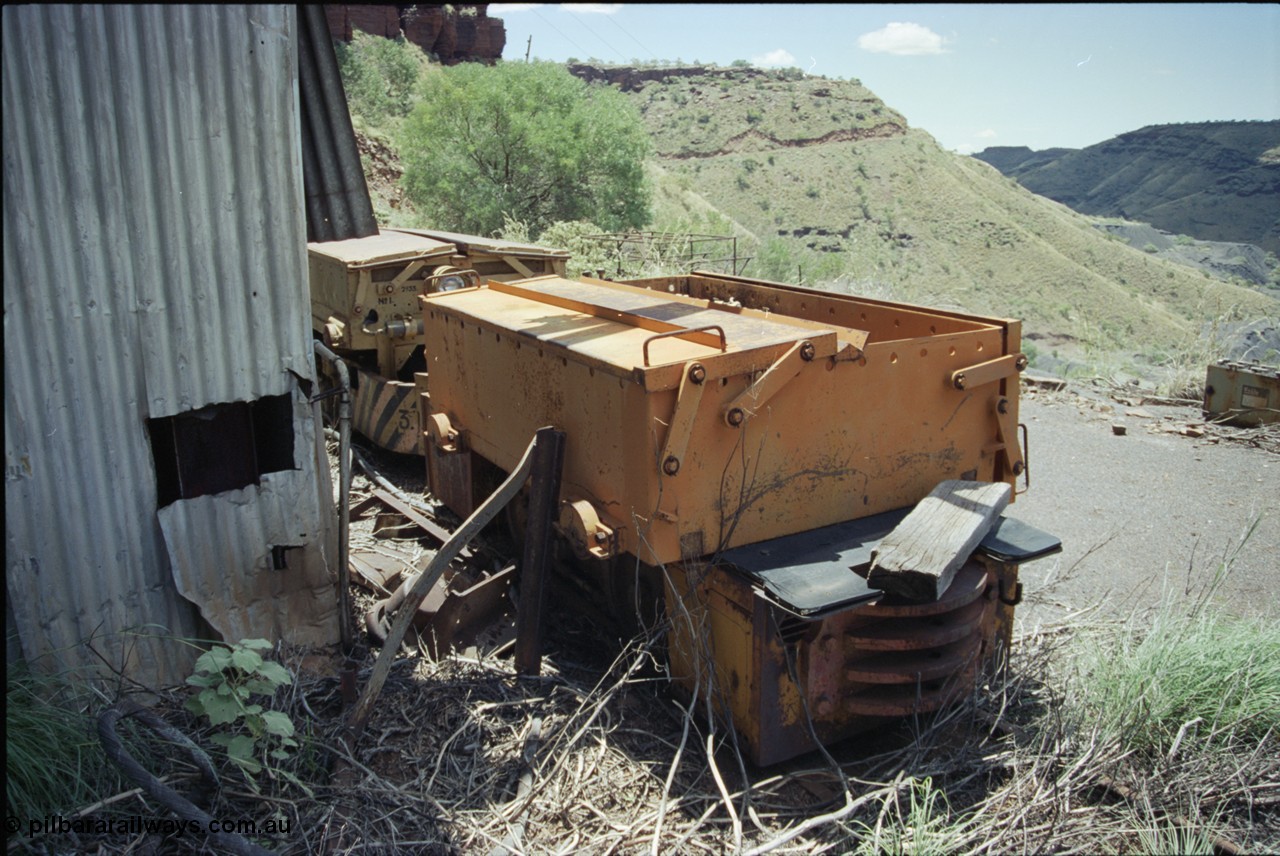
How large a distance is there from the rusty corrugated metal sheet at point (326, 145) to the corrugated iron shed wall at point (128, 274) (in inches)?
27.7

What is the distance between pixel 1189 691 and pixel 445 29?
52.6 meters

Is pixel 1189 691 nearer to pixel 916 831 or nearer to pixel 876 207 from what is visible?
pixel 916 831

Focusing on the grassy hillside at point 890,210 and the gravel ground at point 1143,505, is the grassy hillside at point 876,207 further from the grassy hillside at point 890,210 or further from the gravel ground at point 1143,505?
the gravel ground at point 1143,505

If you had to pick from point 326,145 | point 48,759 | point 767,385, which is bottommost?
point 48,759

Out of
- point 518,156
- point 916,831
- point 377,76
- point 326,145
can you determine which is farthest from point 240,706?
point 377,76

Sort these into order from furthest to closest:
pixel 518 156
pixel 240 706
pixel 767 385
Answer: pixel 518 156 → pixel 767 385 → pixel 240 706

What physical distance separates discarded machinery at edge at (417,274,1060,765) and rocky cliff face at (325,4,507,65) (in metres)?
47.5

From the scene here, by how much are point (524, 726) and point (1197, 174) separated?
252 feet

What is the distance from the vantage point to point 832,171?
52.5m

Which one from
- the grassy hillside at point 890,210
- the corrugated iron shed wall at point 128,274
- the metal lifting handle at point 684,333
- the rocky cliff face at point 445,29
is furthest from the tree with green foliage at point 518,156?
the rocky cliff face at point 445,29

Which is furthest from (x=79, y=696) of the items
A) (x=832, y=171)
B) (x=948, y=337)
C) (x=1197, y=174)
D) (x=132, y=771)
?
(x=1197, y=174)

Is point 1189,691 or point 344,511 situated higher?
point 344,511

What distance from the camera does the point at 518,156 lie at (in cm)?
2006

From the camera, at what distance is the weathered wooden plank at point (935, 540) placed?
10.6 ft
